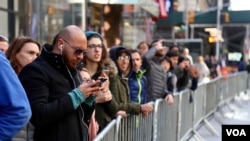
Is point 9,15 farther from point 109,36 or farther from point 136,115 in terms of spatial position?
point 109,36

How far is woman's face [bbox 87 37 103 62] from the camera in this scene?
455 centimetres

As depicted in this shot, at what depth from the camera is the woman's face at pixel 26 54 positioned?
14.2 ft

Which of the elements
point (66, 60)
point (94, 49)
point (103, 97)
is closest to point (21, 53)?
point (94, 49)

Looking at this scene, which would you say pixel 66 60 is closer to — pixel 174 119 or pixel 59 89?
pixel 59 89

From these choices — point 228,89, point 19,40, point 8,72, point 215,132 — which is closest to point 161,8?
point 228,89

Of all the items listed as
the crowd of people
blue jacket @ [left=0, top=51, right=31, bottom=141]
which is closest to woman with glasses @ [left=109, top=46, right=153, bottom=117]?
the crowd of people

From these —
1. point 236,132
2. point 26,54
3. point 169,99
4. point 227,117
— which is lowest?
point 227,117

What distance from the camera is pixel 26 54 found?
4.38 metres

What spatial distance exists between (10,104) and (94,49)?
6.59 feet

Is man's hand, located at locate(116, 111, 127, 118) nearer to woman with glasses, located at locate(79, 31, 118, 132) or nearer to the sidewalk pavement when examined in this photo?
woman with glasses, located at locate(79, 31, 118, 132)

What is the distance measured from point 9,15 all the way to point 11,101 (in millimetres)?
8330

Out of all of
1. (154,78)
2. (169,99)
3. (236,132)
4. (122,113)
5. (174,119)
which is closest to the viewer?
(122,113)

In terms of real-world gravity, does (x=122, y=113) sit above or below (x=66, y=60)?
below

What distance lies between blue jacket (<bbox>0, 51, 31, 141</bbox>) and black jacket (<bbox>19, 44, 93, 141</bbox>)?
0.54 metres
